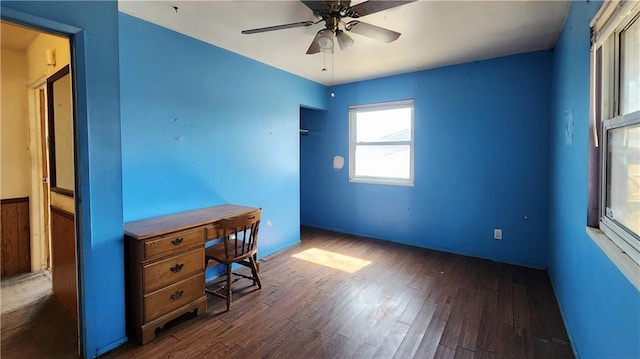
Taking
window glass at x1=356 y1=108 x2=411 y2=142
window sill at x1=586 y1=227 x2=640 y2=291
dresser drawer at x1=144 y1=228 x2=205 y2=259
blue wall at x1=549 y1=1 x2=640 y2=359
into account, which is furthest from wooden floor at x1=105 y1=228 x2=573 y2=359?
window glass at x1=356 y1=108 x2=411 y2=142

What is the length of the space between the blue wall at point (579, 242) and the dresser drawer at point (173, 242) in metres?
2.40

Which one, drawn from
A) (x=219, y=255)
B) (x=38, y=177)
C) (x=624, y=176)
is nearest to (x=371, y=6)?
(x=624, y=176)

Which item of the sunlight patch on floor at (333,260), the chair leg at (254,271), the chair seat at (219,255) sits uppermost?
the chair seat at (219,255)

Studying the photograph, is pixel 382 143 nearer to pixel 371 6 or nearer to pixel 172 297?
pixel 371 6

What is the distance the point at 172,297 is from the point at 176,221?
1.87 feet

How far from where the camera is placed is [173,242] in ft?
6.89

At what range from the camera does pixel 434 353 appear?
1.87 metres

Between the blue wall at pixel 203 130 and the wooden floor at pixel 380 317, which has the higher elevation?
the blue wall at pixel 203 130

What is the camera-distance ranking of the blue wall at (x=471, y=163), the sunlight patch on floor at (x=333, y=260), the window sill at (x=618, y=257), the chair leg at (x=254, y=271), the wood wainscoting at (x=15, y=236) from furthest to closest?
the sunlight patch on floor at (x=333, y=260), the blue wall at (x=471, y=163), the wood wainscoting at (x=15, y=236), the chair leg at (x=254, y=271), the window sill at (x=618, y=257)

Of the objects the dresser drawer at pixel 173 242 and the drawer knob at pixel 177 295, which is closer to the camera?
the dresser drawer at pixel 173 242

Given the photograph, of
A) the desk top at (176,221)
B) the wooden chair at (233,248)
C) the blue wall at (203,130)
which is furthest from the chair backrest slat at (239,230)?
the blue wall at (203,130)

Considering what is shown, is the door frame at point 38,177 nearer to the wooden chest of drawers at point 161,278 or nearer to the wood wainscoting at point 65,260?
the wood wainscoting at point 65,260

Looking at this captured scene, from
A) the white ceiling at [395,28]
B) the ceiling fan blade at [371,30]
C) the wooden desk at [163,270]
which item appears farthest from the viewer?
the white ceiling at [395,28]

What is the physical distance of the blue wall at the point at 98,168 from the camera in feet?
5.62
